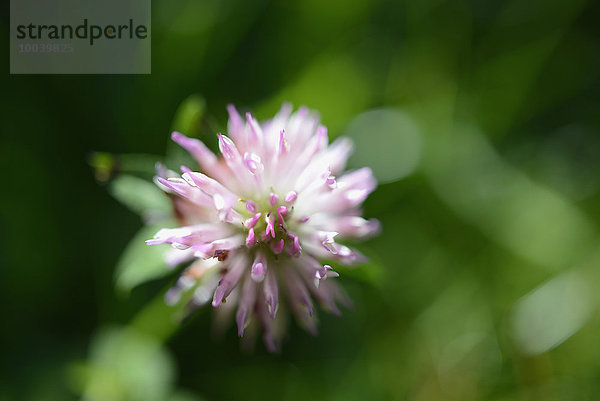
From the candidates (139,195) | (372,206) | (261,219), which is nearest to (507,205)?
(372,206)

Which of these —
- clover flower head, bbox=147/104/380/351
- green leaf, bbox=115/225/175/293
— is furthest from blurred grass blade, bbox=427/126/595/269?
green leaf, bbox=115/225/175/293

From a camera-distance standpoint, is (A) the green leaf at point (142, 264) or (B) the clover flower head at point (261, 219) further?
(A) the green leaf at point (142, 264)

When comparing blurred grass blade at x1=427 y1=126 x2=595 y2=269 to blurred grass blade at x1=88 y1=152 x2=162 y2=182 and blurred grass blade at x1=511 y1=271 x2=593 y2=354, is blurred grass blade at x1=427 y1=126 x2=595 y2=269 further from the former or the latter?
blurred grass blade at x1=88 y1=152 x2=162 y2=182

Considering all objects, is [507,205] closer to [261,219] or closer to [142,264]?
[261,219]

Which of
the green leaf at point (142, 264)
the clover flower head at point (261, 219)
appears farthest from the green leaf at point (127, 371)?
the clover flower head at point (261, 219)

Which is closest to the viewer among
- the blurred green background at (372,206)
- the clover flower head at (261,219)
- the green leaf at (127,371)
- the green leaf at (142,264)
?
the clover flower head at (261,219)

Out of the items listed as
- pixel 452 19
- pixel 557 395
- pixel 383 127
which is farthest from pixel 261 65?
pixel 557 395

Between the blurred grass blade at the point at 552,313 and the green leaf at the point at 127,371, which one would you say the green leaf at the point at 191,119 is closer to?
the green leaf at the point at 127,371
